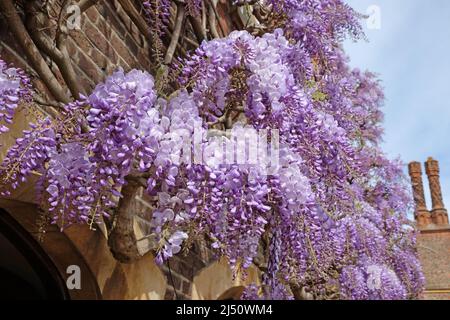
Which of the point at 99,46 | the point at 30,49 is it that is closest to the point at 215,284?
the point at 99,46

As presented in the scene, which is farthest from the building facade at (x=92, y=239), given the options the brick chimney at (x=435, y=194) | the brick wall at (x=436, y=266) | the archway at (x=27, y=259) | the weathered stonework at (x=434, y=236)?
the brick chimney at (x=435, y=194)

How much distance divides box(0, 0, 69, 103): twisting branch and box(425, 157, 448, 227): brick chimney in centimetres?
2754

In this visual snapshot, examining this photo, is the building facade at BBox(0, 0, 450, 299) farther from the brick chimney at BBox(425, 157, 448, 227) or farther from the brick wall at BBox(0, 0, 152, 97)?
the brick chimney at BBox(425, 157, 448, 227)

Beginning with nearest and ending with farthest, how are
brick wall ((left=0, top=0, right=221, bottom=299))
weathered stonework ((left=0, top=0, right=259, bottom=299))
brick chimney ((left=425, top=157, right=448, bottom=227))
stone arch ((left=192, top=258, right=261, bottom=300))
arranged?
weathered stonework ((left=0, top=0, right=259, bottom=299))
brick wall ((left=0, top=0, right=221, bottom=299))
stone arch ((left=192, top=258, right=261, bottom=300))
brick chimney ((left=425, top=157, right=448, bottom=227))

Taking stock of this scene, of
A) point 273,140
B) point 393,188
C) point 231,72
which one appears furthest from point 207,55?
point 393,188

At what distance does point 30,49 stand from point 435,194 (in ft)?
97.3

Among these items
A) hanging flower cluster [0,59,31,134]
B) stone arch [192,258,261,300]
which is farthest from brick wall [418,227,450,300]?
hanging flower cluster [0,59,31,134]

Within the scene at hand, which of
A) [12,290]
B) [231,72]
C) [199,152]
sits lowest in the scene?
[12,290]

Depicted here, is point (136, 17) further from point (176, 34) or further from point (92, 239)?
point (92, 239)

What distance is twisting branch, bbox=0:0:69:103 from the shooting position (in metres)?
2.28

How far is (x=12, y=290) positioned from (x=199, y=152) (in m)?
2.64

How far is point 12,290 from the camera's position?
12.7 ft

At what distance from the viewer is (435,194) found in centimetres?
2877
